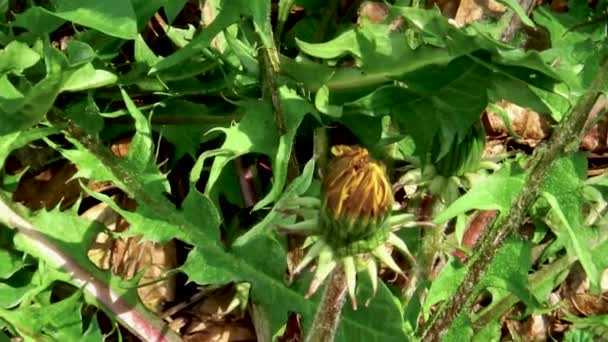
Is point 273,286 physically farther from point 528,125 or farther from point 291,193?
point 528,125

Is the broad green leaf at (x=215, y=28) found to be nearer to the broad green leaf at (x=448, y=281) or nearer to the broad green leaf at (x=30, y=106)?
the broad green leaf at (x=30, y=106)

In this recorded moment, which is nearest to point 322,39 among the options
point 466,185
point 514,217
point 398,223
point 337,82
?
point 337,82

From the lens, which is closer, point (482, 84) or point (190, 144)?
point (482, 84)

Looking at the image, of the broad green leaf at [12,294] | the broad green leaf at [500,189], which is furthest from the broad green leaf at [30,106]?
the broad green leaf at [500,189]

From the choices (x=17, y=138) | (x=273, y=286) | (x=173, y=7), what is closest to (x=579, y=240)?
(x=273, y=286)

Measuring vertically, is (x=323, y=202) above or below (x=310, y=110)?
above

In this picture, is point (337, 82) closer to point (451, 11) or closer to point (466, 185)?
point (466, 185)
